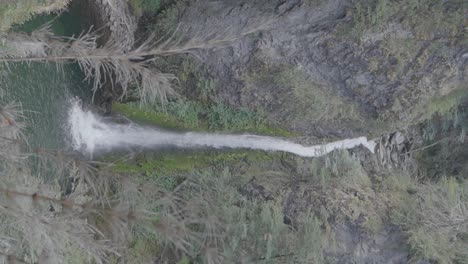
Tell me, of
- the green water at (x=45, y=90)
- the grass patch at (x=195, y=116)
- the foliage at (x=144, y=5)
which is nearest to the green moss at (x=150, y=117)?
the grass patch at (x=195, y=116)

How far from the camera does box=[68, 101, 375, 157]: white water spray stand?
7.77 meters

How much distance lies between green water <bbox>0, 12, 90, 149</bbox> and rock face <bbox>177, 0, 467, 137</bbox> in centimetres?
179

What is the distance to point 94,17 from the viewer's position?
7.47 m

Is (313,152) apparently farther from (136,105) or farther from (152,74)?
(152,74)

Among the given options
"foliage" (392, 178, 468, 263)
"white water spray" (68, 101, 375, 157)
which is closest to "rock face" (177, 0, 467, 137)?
"white water spray" (68, 101, 375, 157)

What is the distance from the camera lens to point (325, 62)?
24.4 feet

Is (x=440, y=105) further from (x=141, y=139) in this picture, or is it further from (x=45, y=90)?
(x=45, y=90)

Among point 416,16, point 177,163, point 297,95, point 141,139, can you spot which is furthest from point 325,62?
point 141,139

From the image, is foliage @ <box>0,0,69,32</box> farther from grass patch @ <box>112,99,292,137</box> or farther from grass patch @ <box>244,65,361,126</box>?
grass patch @ <box>244,65,361,126</box>

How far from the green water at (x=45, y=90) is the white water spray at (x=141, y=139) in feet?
0.67

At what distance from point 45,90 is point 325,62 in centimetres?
402

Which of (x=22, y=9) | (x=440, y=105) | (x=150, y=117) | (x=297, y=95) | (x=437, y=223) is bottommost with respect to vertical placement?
(x=437, y=223)

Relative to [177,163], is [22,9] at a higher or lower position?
higher

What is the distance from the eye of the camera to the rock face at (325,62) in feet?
23.4
